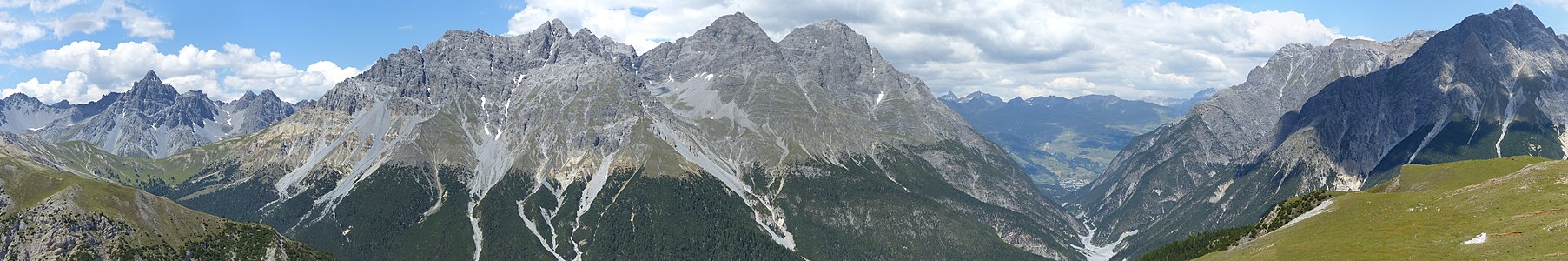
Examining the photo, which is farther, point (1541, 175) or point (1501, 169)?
point (1501, 169)

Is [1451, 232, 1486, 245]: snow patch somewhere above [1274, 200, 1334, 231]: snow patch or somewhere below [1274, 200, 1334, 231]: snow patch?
above

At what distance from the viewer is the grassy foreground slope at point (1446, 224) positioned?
403 ft

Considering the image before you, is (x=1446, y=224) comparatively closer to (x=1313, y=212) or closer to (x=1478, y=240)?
(x=1478, y=240)

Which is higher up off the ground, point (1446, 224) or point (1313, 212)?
point (1446, 224)

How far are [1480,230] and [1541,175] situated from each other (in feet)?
153

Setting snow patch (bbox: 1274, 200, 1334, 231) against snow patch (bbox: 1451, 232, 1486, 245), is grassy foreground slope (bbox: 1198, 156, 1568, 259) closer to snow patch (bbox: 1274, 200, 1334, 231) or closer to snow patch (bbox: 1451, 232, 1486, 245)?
snow patch (bbox: 1451, 232, 1486, 245)

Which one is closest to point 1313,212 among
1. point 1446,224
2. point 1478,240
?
point 1446,224

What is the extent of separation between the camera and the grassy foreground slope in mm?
122875

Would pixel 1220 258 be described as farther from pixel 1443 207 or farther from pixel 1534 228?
pixel 1534 228

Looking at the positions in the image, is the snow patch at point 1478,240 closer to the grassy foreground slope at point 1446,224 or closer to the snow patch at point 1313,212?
the grassy foreground slope at point 1446,224

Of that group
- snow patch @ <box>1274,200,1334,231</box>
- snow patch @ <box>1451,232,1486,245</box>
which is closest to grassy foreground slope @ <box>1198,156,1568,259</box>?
snow patch @ <box>1451,232,1486,245</box>

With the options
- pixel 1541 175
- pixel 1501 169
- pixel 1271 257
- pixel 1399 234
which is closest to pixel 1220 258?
pixel 1271 257

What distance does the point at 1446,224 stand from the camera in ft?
463

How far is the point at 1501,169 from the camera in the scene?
642 ft
